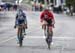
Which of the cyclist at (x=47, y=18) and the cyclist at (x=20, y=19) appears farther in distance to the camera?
the cyclist at (x=20, y=19)

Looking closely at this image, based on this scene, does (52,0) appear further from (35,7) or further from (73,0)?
(73,0)

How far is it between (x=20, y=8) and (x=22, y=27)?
83cm

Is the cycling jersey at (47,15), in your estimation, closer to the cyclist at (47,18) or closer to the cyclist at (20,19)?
the cyclist at (47,18)

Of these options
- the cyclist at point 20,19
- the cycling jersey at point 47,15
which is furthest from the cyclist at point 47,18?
the cyclist at point 20,19

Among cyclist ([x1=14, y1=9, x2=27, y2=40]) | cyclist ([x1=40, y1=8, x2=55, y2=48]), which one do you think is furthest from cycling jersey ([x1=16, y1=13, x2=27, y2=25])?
cyclist ([x1=40, y1=8, x2=55, y2=48])

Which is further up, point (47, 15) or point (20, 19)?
point (47, 15)

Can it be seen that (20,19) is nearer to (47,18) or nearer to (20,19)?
(20,19)

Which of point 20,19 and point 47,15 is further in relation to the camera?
point 20,19

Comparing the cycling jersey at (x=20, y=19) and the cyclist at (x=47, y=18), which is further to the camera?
the cycling jersey at (x=20, y=19)

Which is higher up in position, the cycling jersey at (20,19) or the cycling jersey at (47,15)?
the cycling jersey at (47,15)

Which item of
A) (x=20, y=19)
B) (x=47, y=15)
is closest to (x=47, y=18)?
(x=47, y=15)

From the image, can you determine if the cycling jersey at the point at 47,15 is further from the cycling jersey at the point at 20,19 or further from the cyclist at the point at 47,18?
the cycling jersey at the point at 20,19

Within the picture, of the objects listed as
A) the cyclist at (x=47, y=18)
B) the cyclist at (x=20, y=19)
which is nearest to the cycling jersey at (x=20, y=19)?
the cyclist at (x=20, y=19)

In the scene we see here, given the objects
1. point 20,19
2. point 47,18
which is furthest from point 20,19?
point 47,18
